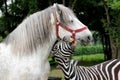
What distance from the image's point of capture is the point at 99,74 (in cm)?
630

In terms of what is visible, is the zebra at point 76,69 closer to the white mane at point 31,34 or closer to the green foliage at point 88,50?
the white mane at point 31,34

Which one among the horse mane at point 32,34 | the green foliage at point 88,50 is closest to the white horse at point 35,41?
the horse mane at point 32,34

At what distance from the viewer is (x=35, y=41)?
14.6 ft

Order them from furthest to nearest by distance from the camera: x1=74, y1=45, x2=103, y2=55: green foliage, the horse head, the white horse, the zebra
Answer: x1=74, y1=45, x2=103, y2=55: green foliage < the zebra < the horse head < the white horse

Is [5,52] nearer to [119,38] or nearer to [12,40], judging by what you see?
[12,40]

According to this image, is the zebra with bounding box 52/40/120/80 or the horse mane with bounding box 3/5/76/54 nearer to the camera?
the horse mane with bounding box 3/5/76/54

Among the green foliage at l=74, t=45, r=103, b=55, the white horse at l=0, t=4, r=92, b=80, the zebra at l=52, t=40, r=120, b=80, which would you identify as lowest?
the green foliage at l=74, t=45, r=103, b=55

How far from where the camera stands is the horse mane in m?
4.39

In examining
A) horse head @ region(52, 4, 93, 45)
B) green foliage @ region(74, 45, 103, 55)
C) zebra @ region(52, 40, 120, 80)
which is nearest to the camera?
horse head @ region(52, 4, 93, 45)

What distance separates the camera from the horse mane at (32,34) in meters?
4.39

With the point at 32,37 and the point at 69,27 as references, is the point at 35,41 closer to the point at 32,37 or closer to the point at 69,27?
the point at 32,37

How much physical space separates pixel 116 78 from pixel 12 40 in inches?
94.1

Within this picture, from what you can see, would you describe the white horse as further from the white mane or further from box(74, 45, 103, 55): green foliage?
box(74, 45, 103, 55): green foliage

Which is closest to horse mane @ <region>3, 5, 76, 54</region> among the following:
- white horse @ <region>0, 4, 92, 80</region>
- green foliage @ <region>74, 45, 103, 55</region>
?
white horse @ <region>0, 4, 92, 80</region>
